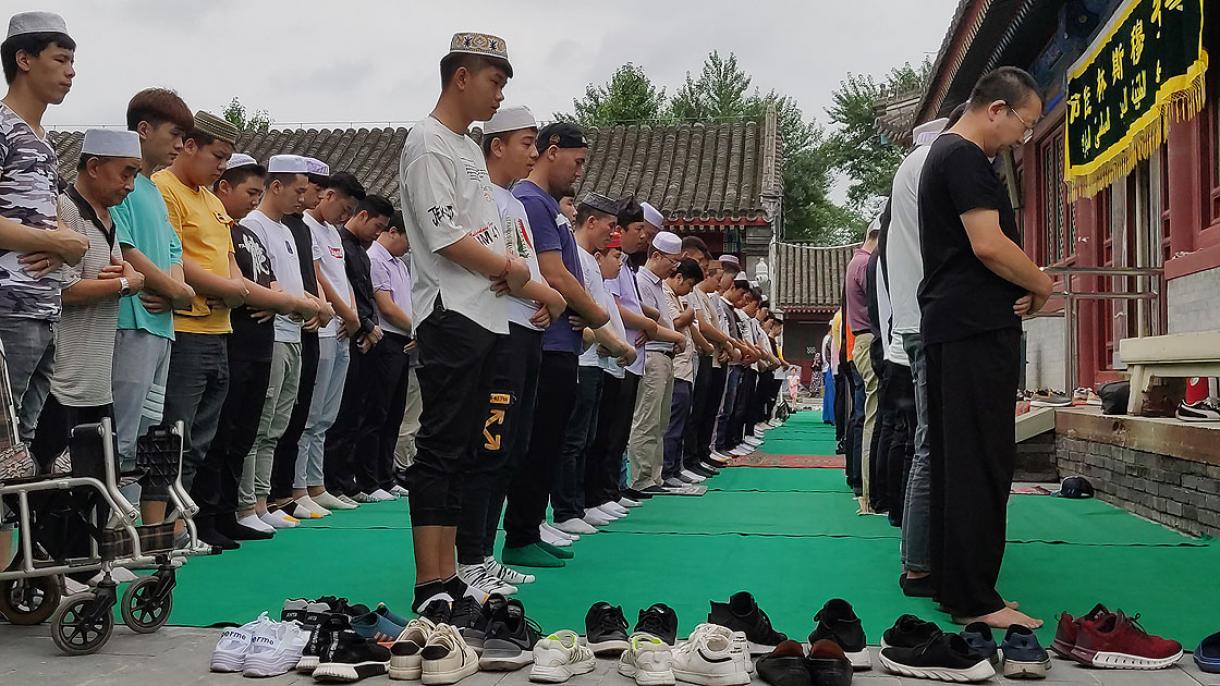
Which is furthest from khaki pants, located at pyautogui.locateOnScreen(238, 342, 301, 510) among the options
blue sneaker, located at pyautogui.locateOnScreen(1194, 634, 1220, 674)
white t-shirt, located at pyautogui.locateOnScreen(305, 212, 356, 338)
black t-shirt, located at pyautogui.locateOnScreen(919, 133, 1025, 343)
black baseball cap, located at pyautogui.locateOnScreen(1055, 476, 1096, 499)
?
black baseball cap, located at pyautogui.locateOnScreen(1055, 476, 1096, 499)

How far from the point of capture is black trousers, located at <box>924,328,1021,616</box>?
386cm

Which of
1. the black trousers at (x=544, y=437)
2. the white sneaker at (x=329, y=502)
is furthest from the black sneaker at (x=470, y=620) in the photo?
the white sneaker at (x=329, y=502)

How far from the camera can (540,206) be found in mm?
5070

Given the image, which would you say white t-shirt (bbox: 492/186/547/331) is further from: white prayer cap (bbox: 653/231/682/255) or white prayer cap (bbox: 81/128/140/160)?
white prayer cap (bbox: 653/231/682/255)

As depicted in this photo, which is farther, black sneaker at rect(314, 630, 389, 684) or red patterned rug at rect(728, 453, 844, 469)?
red patterned rug at rect(728, 453, 844, 469)

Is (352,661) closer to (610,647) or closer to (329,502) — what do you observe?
(610,647)

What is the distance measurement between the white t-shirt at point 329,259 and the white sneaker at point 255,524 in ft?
3.98

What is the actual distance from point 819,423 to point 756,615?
1719cm

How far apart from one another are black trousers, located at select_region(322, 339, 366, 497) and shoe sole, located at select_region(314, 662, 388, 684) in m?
4.53

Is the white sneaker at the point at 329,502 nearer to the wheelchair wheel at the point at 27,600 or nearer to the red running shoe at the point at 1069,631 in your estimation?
the wheelchair wheel at the point at 27,600

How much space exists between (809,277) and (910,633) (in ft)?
119

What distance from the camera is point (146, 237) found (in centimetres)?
471

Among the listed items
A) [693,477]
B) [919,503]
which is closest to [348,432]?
[693,477]

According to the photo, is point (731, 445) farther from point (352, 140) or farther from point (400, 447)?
point (352, 140)
